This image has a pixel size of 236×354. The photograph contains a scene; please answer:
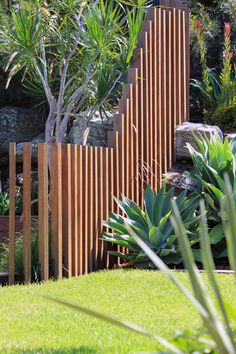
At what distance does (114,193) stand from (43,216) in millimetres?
1547

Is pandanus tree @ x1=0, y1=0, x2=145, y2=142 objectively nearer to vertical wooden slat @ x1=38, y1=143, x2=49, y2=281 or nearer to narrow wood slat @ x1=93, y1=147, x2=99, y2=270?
narrow wood slat @ x1=93, y1=147, x2=99, y2=270

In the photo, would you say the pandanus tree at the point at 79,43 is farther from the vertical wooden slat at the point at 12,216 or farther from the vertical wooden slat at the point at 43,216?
the vertical wooden slat at the point at 43,216

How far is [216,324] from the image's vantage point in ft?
5.44

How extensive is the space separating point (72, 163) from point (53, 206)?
58 cm

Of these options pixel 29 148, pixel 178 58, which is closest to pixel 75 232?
pixel 29 148

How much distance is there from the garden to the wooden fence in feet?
0.05

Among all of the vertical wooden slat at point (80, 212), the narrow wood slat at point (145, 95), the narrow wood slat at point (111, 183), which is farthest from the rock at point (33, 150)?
the vertical wooden slat at point (80, 212)

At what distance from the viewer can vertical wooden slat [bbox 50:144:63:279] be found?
7.96m

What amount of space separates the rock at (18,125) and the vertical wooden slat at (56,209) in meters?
5.57

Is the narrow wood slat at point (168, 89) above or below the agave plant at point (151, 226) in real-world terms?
above

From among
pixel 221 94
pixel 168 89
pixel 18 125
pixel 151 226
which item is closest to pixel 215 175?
pixel 151 226

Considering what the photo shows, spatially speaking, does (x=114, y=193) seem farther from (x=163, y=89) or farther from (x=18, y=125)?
(x=18, y=125)

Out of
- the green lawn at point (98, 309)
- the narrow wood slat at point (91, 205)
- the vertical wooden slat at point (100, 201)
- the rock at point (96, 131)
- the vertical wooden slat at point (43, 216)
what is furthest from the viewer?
the rock at point (96, 131)

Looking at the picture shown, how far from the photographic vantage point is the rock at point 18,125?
1369 cm
